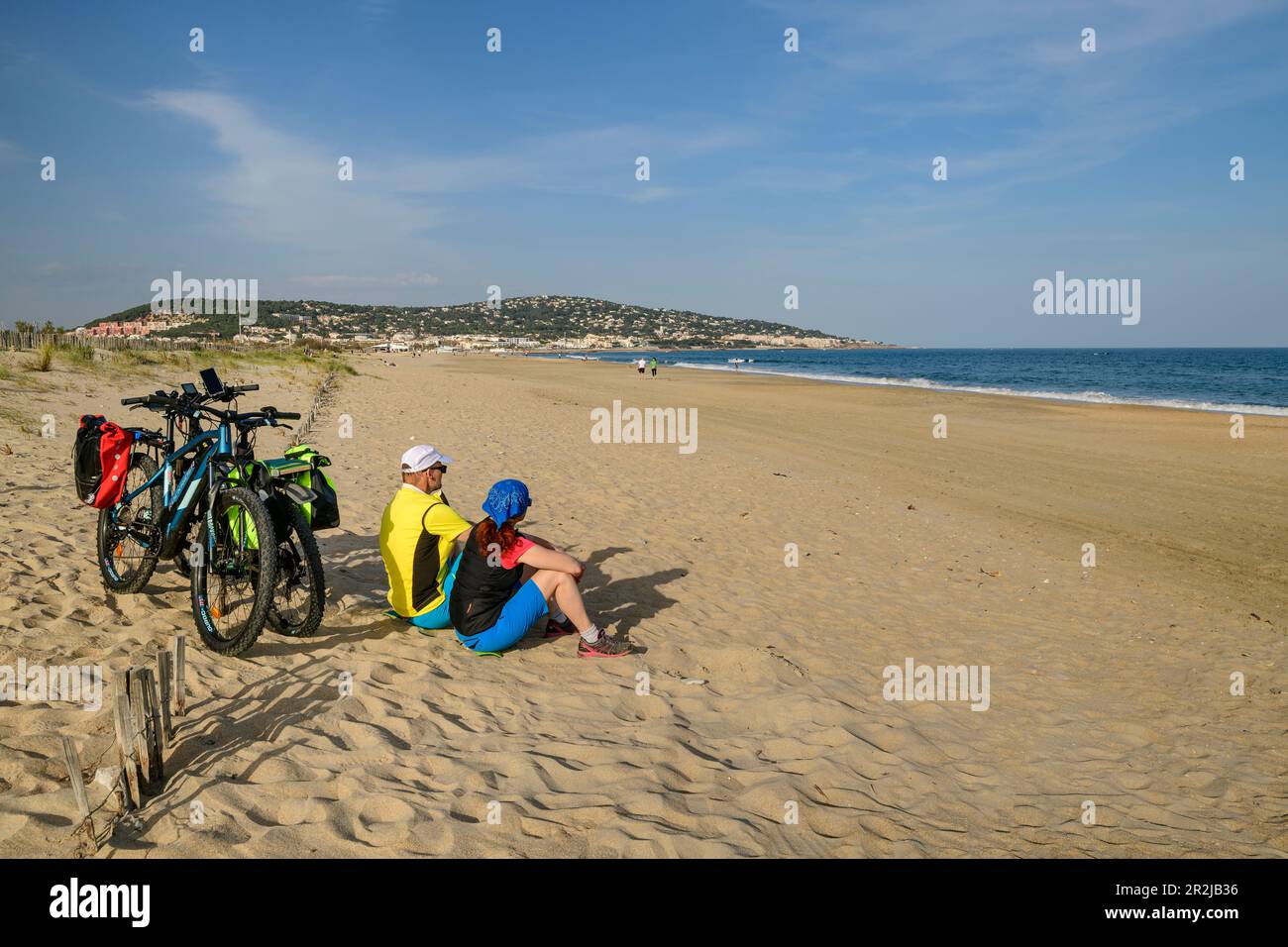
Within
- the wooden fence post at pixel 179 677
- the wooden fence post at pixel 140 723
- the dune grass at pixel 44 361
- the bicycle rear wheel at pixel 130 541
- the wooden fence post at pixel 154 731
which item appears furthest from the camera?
the dune grass at pixel 44 361

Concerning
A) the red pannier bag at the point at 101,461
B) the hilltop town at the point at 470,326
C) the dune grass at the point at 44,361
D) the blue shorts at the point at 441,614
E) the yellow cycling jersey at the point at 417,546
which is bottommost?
the blue shorts at the point at 441,614

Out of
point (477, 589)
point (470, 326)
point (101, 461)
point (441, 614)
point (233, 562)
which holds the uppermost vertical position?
point (470, 326)

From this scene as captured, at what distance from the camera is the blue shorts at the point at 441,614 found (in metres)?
5.36

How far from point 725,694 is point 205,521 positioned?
137 inches

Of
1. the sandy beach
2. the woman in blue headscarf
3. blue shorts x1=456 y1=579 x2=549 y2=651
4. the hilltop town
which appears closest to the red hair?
the woman in blue headscarf

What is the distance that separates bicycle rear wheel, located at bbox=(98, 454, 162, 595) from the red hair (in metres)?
2.16

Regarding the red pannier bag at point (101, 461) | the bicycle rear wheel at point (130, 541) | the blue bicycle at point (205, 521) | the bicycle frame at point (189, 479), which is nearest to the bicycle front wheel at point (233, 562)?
the blue bicycle at point (205, 521)

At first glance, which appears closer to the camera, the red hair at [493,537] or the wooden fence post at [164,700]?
the wooden fence post at [164,700]

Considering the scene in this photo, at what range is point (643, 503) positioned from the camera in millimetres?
10359

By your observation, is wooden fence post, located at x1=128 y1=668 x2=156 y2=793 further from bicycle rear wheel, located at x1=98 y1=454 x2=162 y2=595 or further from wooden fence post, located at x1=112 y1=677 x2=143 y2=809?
bicycle rear wheel, located at x1=98 y1=454 x2=162 y2=595

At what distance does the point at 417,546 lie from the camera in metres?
5.24
